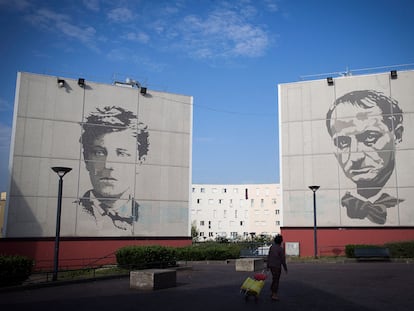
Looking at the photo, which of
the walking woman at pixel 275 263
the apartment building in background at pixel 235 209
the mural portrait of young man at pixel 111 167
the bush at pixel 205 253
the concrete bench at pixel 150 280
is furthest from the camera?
the apartment building in background at pixel 235 209

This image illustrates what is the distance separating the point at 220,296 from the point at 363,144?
875 inches

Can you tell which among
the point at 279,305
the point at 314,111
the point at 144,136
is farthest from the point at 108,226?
the point at 279,305

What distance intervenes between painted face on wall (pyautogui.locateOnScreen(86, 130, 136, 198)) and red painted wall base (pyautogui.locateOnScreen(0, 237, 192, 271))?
328 cm

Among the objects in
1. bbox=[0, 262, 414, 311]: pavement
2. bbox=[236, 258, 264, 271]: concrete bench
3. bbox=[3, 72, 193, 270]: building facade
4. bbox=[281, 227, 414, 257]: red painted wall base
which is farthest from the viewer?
bbox=[281, 227, 414, 257]: red painted wall base

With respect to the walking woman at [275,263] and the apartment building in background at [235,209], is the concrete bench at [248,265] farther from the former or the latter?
the apartment building in background at [235,209]

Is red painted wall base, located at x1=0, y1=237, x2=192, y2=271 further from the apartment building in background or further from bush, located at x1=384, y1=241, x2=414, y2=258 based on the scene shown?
the apartment building in background

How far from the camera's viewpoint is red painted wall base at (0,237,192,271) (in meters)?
26.9

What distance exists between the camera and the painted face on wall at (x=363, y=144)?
30.5 meters

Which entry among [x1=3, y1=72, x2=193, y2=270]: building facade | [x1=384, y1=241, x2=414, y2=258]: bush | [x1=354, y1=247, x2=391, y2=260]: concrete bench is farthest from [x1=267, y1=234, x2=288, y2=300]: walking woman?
[x1=3, y1=72, x2=193, y2=270]: building facade

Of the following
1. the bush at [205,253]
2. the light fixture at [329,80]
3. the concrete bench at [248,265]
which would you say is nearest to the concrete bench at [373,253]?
the concrete bench at [248,265]

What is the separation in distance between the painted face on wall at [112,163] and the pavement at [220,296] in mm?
13854

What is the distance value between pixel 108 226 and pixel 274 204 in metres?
65.7

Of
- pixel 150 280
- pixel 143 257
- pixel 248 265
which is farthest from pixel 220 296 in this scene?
pixel 143 257

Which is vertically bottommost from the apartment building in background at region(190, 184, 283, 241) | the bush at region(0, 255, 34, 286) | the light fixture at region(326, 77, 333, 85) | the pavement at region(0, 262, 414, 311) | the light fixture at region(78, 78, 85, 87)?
the pavement at region(0, 262, 414, 311)
